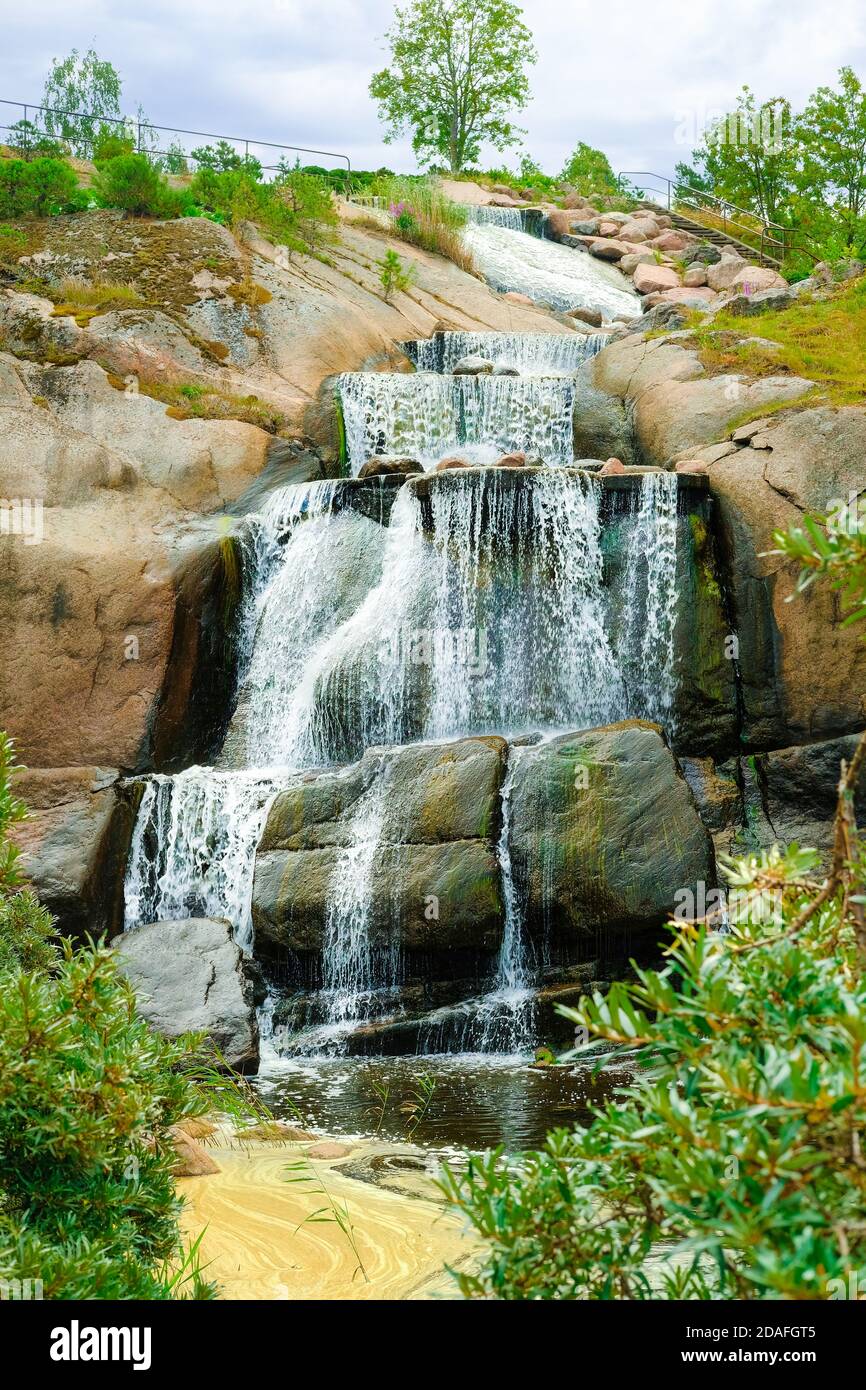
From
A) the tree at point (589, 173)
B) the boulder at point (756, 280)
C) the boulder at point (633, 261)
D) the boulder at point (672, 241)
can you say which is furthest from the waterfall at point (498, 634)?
the tree at point (589, 173)

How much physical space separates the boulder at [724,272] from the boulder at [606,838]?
54.4 ft

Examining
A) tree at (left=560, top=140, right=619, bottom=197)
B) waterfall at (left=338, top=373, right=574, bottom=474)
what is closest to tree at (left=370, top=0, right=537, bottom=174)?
tree at (left=560, top=140, right=619, bottom=197)

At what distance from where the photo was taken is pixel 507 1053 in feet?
30.7

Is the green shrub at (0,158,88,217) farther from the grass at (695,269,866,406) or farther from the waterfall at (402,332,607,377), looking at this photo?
the grass at (695,269,866,406)

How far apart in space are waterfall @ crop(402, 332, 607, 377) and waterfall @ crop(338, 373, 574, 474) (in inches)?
96.1

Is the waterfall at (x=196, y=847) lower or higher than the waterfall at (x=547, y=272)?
lower

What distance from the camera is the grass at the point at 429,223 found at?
23.8 m

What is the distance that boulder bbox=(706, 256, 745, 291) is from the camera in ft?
78.3

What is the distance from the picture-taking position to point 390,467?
13883mm

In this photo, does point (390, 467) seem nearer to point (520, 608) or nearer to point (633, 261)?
point (520, 608)

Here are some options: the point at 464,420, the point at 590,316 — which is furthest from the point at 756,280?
the point at 464,420

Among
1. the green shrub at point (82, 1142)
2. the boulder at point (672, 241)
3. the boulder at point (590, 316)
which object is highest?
the boulder at point (672, 241)

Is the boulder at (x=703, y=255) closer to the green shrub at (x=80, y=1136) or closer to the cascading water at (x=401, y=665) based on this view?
the cascading water at (x=401, y=665)
